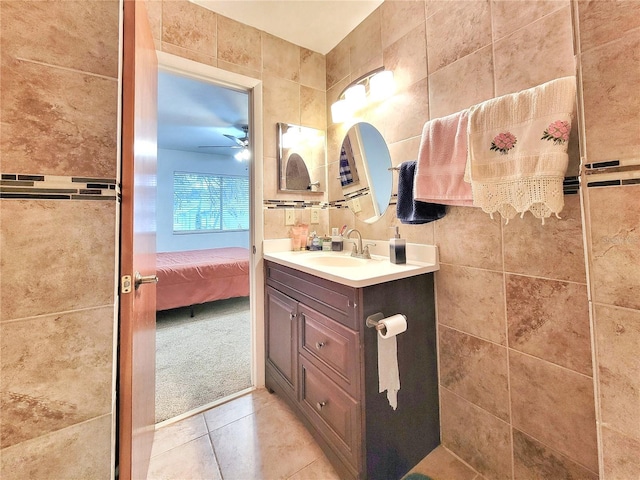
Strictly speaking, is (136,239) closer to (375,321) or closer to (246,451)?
(375,321)

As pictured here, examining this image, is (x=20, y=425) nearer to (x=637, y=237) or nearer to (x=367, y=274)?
(x=367, y=274)

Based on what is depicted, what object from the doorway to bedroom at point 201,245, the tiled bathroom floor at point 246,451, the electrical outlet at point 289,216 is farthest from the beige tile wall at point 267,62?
the tiled bathroom floor at point 246,451

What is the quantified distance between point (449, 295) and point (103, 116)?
59.9 inches

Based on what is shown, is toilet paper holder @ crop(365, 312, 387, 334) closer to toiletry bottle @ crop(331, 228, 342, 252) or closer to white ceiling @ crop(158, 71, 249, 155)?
toiletry bottle @ crop(331, 228, 342, 252)

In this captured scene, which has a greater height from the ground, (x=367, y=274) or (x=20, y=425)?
(x=367, y=274)

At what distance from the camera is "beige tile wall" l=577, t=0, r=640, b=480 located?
0.53 meters

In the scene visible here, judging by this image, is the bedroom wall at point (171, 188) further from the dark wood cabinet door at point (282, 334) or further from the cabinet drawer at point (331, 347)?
the cabinet drawer at point (331, 347)

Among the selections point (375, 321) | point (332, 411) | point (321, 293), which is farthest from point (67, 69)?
point (332, 411)

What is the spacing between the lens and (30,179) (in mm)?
727

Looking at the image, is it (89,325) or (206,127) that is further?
(206,127)

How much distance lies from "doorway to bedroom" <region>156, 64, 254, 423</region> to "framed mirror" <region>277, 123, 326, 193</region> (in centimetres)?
24

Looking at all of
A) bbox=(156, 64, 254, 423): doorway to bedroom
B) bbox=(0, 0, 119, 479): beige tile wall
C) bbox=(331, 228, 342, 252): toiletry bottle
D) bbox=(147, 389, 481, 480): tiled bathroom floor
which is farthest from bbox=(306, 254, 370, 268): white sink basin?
bbox=(0, 0, 119, 479): beige tile wall

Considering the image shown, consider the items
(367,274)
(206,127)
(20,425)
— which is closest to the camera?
(20,425)

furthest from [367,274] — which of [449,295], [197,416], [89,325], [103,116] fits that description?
[197,416]
